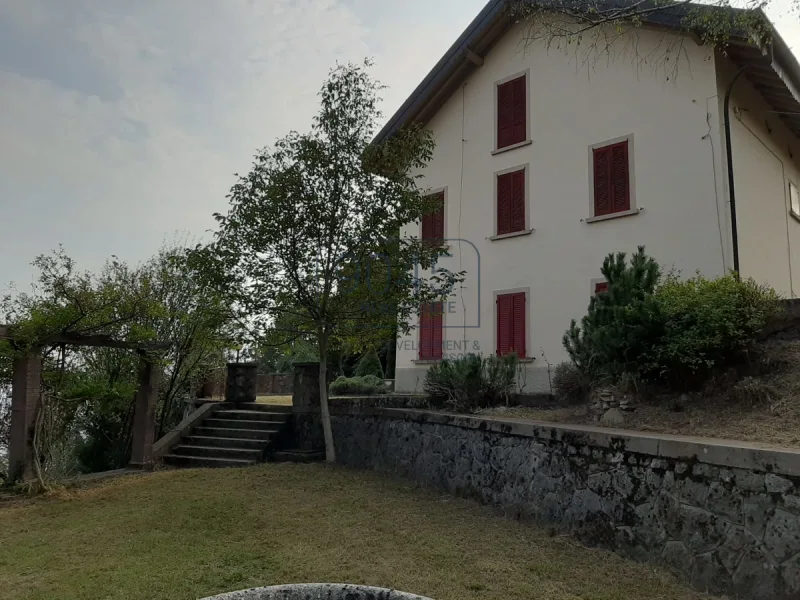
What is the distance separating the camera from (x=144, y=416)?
9055 mm

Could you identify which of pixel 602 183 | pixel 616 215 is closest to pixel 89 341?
pixel 616 215

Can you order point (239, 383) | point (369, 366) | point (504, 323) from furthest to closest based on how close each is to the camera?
point (369, 366)
point (504, 323)
point (239, 383)

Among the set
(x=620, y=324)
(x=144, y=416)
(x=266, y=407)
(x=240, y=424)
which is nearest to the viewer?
(x=620, y=324)

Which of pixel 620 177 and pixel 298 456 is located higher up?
pixel 620 177

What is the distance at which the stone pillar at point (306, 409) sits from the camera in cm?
996

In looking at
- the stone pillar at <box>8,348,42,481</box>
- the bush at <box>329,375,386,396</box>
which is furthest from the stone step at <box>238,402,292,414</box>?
the stone pillar at <box>8,348,42,481</box>

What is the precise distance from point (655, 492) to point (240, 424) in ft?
25.6

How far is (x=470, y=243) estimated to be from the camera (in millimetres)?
12398

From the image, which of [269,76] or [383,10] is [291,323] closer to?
[269,76]

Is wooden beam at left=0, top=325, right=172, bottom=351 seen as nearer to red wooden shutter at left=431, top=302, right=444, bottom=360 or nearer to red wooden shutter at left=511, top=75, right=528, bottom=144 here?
red wooden shutter at left=431, top=302, right=444, bottom=360

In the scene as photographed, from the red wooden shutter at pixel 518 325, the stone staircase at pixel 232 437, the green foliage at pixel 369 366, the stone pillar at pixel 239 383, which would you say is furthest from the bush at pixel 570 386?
the green foliage at pixel 369 366

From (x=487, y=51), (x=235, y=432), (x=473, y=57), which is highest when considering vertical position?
(x=487, y=51)

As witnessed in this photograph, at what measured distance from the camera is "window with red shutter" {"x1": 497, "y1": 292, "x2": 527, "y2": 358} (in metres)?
11.3

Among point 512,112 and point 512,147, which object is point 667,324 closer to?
point 512,147
